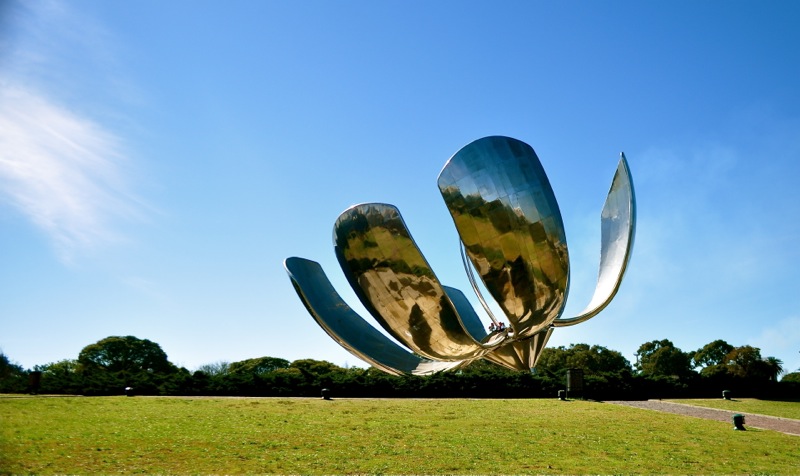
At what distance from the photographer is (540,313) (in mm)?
8648

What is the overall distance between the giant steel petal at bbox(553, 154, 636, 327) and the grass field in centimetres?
263

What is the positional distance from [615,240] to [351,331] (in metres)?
4.63

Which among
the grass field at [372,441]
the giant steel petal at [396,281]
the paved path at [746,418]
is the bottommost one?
the grass field at [372,441]

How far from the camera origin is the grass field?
9836mm

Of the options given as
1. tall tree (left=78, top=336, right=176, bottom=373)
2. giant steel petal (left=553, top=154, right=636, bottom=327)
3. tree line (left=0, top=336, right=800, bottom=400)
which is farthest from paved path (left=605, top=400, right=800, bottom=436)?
tall tree (left=78, top=336, right=176, bottom=373)

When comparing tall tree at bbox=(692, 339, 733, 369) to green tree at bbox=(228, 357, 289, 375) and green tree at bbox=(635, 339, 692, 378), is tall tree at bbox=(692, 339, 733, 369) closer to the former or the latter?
green tree at bbox=(635, 339, 692, 378)

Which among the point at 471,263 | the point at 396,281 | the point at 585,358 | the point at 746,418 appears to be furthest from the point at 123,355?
the point at 471,263

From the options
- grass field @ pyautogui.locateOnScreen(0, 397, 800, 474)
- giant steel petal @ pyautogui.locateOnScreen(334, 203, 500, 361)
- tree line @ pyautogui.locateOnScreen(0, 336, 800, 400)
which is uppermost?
giant steel petal @ pyautogui.locateOnScreen(334, 203, 500, 361)

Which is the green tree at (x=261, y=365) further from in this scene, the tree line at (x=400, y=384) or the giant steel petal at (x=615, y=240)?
the giant steel petal at (x=615, y=240)

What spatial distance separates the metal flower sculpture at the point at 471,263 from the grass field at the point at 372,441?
2.07 metres

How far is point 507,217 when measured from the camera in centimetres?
787

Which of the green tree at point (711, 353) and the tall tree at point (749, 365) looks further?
the green tree at point (711, 353)

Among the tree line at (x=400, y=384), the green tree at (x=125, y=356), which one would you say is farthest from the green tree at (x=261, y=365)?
the tree line at (x=400, y=384)

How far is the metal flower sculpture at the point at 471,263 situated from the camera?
25.7 ft
